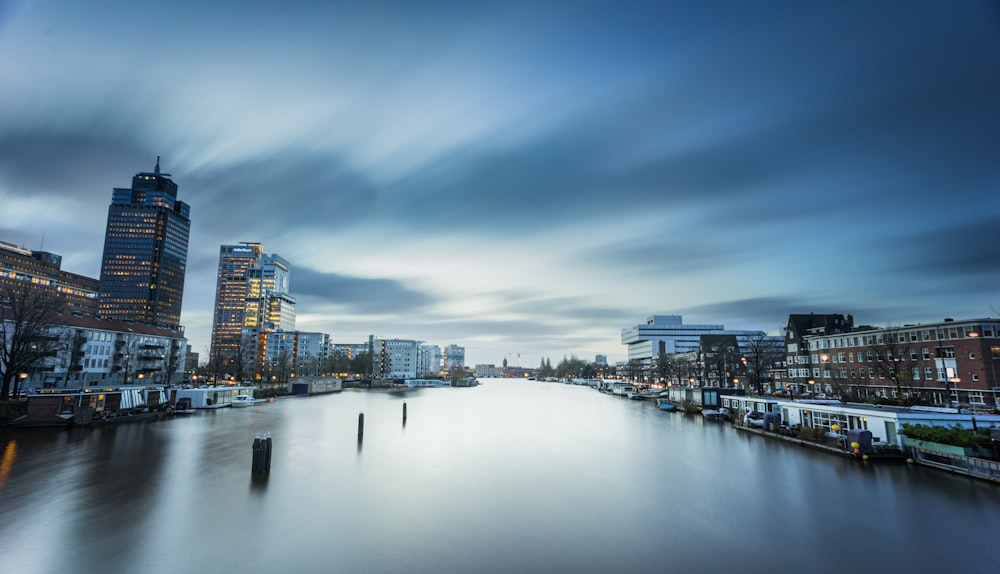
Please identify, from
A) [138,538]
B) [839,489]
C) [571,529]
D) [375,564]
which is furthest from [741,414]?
[138,538]

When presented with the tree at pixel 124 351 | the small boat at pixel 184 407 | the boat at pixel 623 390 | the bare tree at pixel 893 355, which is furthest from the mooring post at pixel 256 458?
the boat at pixel 623 390

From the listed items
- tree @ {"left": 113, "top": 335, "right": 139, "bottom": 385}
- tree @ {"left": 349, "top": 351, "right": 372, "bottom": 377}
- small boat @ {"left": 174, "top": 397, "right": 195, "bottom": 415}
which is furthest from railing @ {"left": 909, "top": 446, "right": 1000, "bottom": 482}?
tree @ {"left": 349, "top": 351, "right": 372, "bottom": 377}

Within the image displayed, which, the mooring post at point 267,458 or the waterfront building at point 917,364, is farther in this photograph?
the waterfront building at point 917,364

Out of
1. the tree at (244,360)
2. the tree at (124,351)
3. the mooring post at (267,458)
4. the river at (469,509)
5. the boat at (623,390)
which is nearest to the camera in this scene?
the river at (469,509)

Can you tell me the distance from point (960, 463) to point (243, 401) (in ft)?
234

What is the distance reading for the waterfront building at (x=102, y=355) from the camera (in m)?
57.0

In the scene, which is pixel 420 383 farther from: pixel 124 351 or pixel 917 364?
pixel 917 364

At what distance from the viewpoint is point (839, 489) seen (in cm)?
2112

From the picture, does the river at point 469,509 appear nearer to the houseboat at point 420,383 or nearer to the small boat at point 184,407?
the small boat at point 184,407

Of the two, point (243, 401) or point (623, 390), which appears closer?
point (243, 401)

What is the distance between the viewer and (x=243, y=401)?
210 ft

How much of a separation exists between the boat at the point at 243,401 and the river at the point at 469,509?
29571 mm

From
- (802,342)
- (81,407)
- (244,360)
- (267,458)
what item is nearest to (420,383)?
(244,360)

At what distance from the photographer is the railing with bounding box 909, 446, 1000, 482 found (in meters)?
20.9
